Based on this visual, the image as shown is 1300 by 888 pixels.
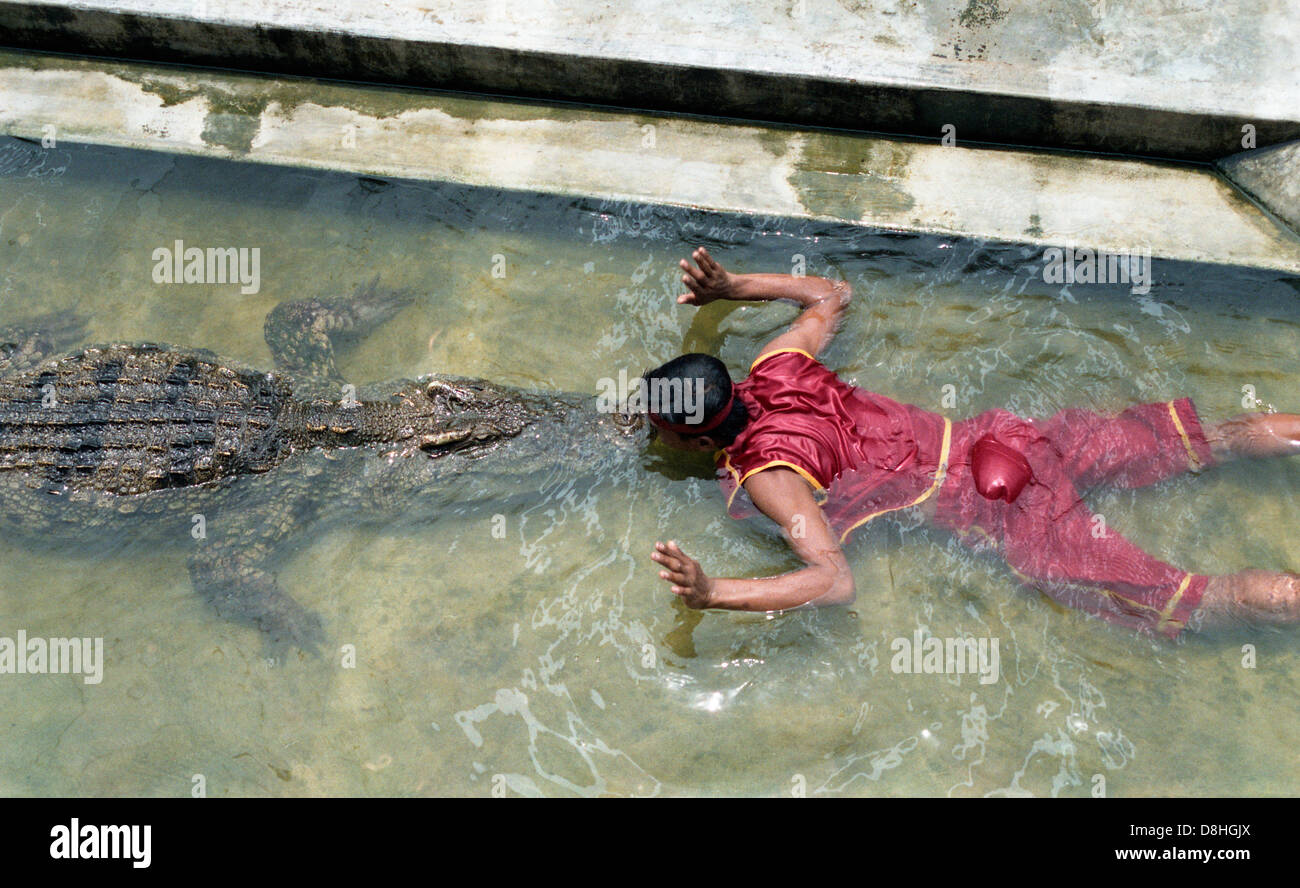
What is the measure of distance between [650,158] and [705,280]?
4.25ft

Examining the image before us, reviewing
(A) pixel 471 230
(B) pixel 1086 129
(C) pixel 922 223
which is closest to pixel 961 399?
(C) pixel 922 223

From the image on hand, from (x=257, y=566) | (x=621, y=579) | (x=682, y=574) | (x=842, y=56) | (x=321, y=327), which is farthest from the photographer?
(x=321, y=327)

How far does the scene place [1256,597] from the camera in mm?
3672

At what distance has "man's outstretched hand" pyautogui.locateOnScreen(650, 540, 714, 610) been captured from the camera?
3289 mm

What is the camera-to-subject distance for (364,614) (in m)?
4.15

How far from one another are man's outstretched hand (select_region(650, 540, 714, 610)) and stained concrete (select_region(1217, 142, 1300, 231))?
359 centimetres

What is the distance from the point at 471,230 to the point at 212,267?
4.82 ft

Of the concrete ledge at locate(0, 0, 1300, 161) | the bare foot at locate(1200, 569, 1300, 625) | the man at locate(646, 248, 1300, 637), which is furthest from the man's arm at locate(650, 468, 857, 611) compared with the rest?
the concrete ledge at locate(0, 0, 1300, 161)

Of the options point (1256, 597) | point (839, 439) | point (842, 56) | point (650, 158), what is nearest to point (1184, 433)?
point (1256, 597)

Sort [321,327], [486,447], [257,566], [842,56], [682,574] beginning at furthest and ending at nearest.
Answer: [321,327], [842,56], [486,447], [257,566], [682,574]

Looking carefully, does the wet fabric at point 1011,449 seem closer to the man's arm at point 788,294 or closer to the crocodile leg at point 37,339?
the man's arm at point 788,294

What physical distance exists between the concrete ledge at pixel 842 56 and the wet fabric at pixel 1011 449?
171 centimetres

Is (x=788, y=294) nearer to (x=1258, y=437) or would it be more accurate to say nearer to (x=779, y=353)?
(x=779, y=353)

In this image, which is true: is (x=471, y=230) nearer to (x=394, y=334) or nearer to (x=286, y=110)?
(x=394, y=334)
